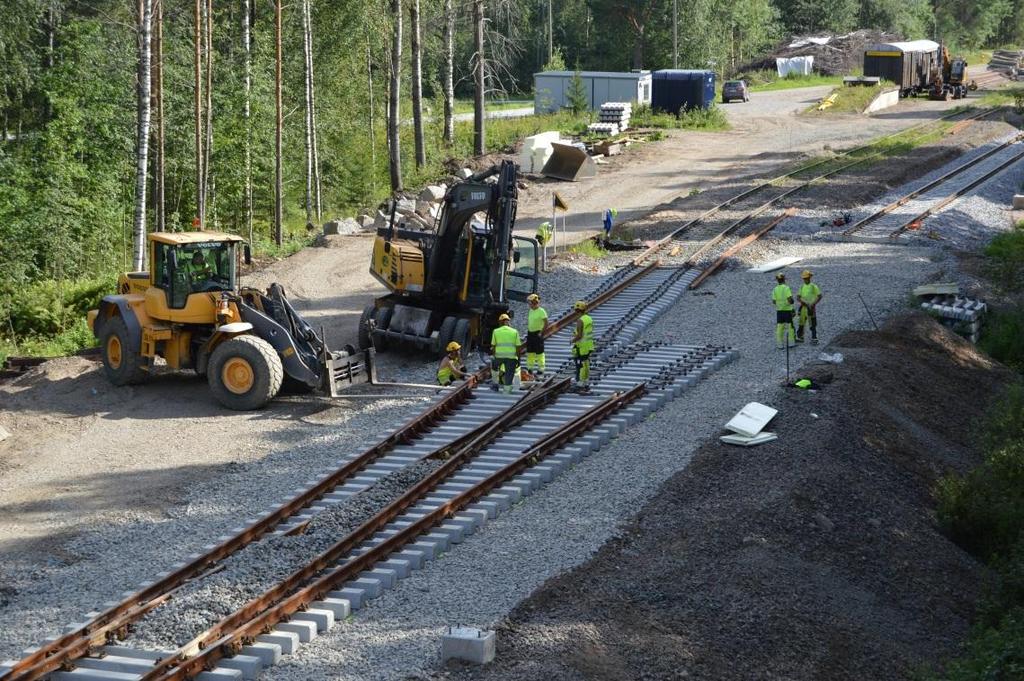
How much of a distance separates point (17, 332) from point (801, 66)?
64748 mm

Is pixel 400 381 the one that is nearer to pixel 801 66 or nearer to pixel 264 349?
pixel 264 349

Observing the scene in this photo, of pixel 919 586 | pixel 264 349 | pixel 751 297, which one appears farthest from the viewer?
pixel 751 297

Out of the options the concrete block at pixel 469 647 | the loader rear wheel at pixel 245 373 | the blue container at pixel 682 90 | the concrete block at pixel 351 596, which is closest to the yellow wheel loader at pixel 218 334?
the loader rear wheel at pixel 245 373

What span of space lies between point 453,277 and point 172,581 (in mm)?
10092

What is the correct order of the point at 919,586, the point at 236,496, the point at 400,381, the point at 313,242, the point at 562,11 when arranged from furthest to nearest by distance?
1. the point at 562,11
2. the point at 313,242
3. the point at 400,381
4. the point at 236,496
5. the point at 919,586

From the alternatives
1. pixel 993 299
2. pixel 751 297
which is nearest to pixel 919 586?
pixel 751 297

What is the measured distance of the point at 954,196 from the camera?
3778cm

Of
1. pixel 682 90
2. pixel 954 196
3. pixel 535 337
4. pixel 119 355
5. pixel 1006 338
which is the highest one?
pixel 682 90

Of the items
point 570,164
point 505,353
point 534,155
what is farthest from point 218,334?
point 534,155

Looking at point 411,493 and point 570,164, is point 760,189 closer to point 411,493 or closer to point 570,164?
point 570,164

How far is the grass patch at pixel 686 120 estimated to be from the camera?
55.7m

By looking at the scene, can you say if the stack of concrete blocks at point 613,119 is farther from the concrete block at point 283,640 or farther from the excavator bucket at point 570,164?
the concrete block at point 283,640

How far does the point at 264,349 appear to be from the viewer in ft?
63.3

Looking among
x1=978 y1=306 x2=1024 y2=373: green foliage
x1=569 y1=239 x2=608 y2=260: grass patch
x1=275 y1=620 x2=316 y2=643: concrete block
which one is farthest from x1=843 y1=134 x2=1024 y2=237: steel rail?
x1=275 y1=620 x2=316 y2=643: concrete block
